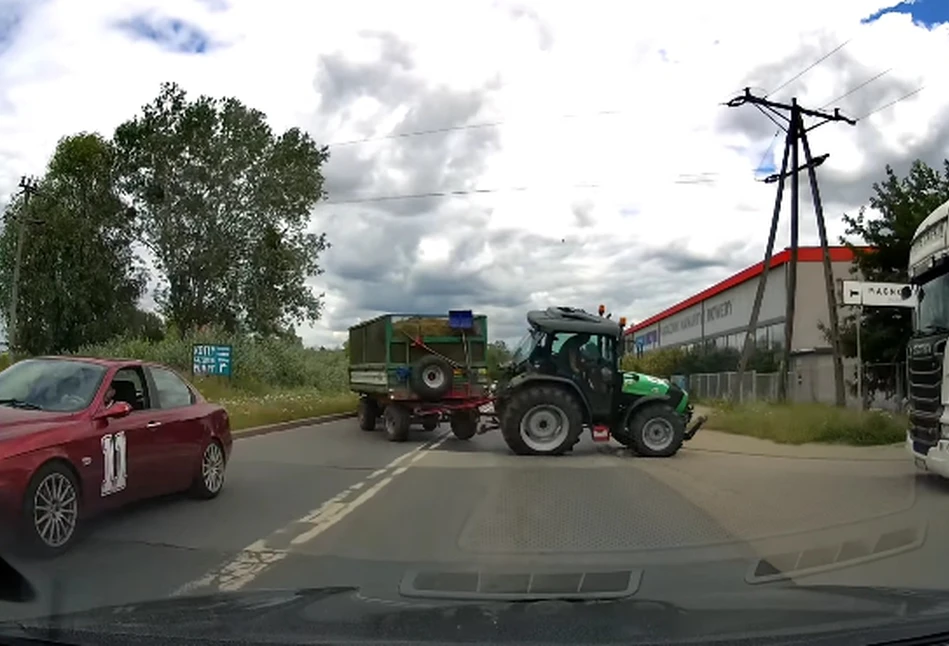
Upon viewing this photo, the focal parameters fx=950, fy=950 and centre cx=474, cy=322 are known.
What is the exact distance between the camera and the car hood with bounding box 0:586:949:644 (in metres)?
4.12

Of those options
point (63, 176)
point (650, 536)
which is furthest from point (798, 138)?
point (63, 176)

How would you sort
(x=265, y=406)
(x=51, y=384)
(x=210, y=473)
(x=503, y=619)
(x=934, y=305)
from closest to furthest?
(x=503, y=619) < (x=51, y=384) < (x=210, y=473) < (x=934, y=305) < (x=265, y=406)

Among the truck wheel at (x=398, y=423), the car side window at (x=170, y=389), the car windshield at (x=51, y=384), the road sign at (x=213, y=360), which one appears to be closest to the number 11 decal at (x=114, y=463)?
the car windshield at (x=51, y=384)

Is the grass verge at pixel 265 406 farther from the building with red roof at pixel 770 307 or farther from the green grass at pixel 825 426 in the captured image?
the building with red roof at pixel 770 307

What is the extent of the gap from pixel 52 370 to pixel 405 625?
5.09 metres

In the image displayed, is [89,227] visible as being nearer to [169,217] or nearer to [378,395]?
[169,217]

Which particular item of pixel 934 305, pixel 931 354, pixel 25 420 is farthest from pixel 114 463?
pixel 934 305

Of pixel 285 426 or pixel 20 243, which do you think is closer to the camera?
pixel 285 426

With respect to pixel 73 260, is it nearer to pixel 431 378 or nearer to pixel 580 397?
pixel 431 378

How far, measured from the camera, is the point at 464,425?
818 inches

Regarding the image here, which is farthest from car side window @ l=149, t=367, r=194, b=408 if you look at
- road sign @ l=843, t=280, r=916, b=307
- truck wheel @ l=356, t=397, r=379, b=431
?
road sign @ l=843, t=280, r=916, b=307

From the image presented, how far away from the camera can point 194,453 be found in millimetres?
9367

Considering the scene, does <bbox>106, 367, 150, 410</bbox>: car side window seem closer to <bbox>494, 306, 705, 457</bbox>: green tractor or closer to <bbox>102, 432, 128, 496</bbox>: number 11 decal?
<bbox>102, 432, 128, 496</bbox>: number 11 decal

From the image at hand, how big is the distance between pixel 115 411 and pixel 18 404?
28.3 inches
